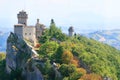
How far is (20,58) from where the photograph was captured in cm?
8056

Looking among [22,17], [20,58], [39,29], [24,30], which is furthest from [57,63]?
[39,29]

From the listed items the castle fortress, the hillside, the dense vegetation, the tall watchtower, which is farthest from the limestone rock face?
the tall watchtower

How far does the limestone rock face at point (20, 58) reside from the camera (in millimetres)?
73331

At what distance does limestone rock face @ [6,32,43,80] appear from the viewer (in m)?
73.3

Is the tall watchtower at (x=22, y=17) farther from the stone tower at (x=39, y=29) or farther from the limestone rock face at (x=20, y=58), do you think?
the limestone rock face at (x=20, y=58)

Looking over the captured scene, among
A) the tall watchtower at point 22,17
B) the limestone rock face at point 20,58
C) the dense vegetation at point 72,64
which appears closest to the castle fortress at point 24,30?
the tall watchtower at point 22,17

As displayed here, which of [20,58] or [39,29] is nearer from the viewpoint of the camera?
[20,58]

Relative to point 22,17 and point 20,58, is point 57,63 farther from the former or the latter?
point 22,17

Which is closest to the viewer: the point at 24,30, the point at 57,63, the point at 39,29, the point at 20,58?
the point at 57,63

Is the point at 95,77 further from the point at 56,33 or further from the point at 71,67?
the point at 56,33

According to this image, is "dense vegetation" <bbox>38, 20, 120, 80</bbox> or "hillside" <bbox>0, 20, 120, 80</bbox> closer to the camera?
"dense vegetation" <bbox>38, 20, 120, 80</bbox>

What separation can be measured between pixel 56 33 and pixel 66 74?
2757 centimetres

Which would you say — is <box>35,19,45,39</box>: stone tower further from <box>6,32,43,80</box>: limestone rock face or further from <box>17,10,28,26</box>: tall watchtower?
<box>6,32,43,80</box>: limestone rock face

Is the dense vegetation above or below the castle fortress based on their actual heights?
below
